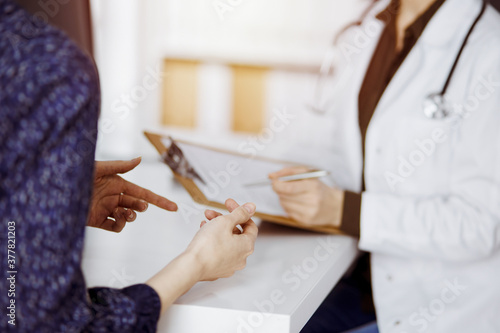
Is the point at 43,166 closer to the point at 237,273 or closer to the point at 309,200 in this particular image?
the point at 237,273

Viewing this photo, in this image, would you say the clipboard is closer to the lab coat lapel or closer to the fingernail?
the fingernail

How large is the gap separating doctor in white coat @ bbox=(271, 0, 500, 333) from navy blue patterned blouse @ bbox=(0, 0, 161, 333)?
425 mm

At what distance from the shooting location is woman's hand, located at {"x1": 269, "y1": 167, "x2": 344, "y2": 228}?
2.63 ft

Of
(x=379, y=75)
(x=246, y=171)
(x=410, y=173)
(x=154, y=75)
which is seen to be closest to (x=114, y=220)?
(x=246, y=171)

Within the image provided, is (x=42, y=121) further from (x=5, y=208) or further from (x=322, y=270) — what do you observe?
(x=322, y=270)

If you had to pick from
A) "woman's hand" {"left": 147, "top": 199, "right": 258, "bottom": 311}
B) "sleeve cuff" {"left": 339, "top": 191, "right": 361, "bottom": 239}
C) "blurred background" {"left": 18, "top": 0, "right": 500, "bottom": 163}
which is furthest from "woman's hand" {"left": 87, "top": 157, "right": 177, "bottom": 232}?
"blurred background" {"left": 18, "top": 0, "right": 500, "bottom": 163}

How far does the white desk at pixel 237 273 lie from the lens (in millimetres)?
559

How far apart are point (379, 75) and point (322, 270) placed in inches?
20.0

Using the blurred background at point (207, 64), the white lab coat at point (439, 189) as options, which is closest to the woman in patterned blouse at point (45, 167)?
the white lab coat at point (439, 189)

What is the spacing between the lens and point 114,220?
0.69m

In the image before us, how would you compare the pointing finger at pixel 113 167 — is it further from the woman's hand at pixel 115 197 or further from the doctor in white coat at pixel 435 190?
the doctor in white coat at pixel 435 190

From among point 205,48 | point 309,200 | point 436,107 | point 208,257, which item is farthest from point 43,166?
point 205,48

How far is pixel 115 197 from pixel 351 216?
0.38 m

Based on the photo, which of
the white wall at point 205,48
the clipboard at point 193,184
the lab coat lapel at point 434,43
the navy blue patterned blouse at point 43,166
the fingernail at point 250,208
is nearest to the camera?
the navy blue patterned blouse at point 43,166
